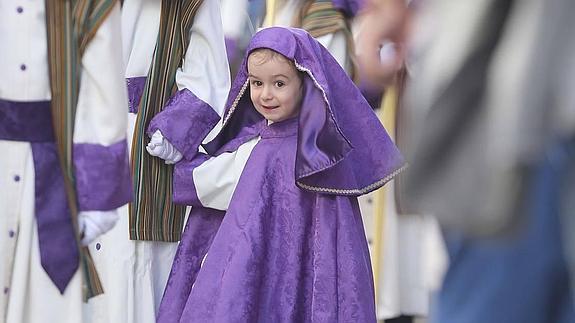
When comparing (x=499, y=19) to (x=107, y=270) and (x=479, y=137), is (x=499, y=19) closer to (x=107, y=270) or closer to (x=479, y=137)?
(x=479, y=137)

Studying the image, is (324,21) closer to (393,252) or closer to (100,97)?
(393,252)

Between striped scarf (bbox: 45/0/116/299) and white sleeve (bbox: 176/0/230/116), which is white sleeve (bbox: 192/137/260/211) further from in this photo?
striped scarf (bbox: 45/0/116/299)

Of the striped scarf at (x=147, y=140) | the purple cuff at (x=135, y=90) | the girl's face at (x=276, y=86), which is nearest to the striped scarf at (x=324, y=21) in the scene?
the striped scarf at (x=147, y=140)

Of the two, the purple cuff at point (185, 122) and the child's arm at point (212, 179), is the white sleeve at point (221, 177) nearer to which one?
the child's arm at point (212, 179)

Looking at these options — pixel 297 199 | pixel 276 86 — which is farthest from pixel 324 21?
pixel 297 199

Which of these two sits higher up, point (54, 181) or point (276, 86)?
point (276, 86)

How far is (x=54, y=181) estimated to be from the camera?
8.52 feet

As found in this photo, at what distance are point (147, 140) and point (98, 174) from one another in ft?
3.44

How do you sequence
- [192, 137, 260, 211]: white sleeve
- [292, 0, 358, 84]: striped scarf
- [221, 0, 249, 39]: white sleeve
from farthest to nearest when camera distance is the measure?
1. [221, 0, 249, 39]: white sleeve
2. [292, 0, 358, 84]: striped scarf
3. [192, 137, 260, 211]: white sleeve

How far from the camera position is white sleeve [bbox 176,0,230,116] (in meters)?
3.68

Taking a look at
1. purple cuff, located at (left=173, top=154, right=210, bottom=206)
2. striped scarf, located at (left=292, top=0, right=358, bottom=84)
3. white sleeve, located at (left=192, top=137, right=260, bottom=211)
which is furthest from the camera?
striped scarf, located at (left=292, top=0, right=358, bottom=84)

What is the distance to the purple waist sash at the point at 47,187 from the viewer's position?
256cm

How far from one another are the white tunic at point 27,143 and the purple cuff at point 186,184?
2.82 feet

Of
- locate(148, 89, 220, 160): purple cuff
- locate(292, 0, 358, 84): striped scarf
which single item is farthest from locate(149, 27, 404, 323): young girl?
locate(292, 0, 358, 84): striped scarf
